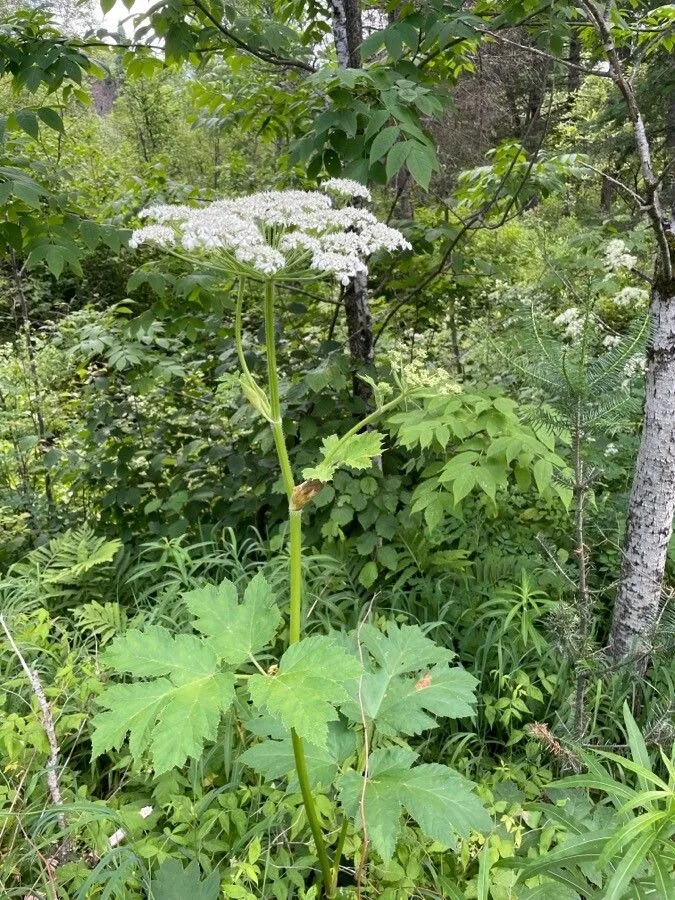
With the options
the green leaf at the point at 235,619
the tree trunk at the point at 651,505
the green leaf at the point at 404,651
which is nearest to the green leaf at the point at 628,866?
the green leaf at the point at 404,651

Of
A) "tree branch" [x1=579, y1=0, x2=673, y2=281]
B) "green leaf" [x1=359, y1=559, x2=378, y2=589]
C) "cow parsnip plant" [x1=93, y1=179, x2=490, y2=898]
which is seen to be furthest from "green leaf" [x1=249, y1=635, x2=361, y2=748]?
"tree branch" [x1=579, y1=0, x2=673, y2=281]

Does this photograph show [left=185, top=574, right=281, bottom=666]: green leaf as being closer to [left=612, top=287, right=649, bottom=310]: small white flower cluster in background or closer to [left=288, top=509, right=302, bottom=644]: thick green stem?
[left=288, top=509, right=302, bottom=644]: thick green stem

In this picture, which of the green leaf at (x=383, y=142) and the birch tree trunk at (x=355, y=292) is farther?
the birch tree trunk at (x=355, y=292)

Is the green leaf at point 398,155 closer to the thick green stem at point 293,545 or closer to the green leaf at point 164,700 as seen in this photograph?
the thick green stem at point 293,545

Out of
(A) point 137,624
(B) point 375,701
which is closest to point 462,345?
(A) point 137,624

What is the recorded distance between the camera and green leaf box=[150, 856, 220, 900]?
4.08 ft

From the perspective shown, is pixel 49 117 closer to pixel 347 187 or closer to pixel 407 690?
pixel 347 187

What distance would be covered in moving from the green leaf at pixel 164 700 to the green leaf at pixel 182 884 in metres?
0.50

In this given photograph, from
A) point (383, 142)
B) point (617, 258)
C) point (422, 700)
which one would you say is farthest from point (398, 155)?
point (617, 258)

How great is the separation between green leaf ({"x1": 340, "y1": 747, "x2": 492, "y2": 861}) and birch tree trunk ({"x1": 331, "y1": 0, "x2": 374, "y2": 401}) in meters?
1.82

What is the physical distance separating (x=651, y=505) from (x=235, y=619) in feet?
Answer: 5.46

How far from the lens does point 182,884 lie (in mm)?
1265

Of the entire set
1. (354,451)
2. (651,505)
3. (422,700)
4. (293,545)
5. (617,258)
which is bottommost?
(422,700)

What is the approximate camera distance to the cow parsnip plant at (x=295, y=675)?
3.01 feet
